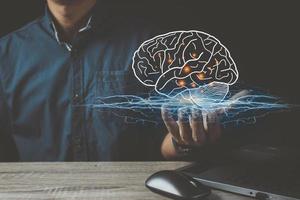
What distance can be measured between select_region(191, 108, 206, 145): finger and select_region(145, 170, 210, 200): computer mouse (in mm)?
301

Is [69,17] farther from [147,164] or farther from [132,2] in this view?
[147,164]

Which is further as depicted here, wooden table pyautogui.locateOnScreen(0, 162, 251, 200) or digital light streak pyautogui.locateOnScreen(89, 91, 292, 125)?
digital light streak pyautogui.locateOnScreen(89, 91, 292, 125)

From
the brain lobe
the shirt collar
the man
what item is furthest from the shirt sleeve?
the brain lobe

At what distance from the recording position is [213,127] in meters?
1.40

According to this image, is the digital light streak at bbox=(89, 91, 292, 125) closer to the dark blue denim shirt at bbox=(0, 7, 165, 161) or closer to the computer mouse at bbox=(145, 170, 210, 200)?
the dark blue denim shirt at bbox=(0, 7, 165, 161)

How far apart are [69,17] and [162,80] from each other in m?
0.34

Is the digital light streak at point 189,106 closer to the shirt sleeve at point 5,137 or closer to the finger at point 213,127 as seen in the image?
the finger at point 213,127

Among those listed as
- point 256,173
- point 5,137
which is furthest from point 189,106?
point 5,137

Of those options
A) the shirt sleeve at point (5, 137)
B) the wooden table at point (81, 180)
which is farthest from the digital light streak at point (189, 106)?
the shirt sleeve at point (5, 137)

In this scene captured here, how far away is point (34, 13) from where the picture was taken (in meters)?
1.38

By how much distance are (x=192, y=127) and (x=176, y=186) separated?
37cm

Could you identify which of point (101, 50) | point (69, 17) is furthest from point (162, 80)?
point (69, 17)

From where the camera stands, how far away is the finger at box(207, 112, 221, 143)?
4.55 ft

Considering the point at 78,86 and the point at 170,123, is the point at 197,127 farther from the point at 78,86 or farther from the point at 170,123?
the point at 78,86
